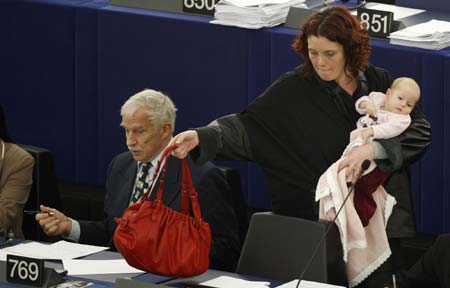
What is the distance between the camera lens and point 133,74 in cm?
884

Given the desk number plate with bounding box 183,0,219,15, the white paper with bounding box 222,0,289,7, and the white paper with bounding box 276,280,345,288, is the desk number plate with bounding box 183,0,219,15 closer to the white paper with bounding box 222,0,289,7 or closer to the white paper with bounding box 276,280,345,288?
the white paper with bounding box 222,0,289,7

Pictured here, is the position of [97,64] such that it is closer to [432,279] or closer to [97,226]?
[97,226]

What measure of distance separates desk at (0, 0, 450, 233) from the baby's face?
1365 mm

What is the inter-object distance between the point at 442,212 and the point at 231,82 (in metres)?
1.37

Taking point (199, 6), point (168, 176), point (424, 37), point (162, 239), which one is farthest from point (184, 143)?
point (199, 6)

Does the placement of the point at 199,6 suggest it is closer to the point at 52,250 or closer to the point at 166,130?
the point at 166,130

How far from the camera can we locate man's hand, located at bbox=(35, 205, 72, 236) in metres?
7.15

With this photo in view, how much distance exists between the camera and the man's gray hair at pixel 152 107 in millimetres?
7086

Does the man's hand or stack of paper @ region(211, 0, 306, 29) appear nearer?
the man's hand

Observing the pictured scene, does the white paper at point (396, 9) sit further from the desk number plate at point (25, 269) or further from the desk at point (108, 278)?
the desk number plate at point (25, 269)

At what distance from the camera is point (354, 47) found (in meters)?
6.49

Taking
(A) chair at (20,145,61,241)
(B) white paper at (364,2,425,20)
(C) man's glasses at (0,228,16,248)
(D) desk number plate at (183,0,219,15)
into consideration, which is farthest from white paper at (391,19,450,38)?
(C) man's glasses at (0,228,16,248)

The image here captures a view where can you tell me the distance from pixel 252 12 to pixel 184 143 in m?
2.07

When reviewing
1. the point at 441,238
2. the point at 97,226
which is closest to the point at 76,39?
the point at 97,226
